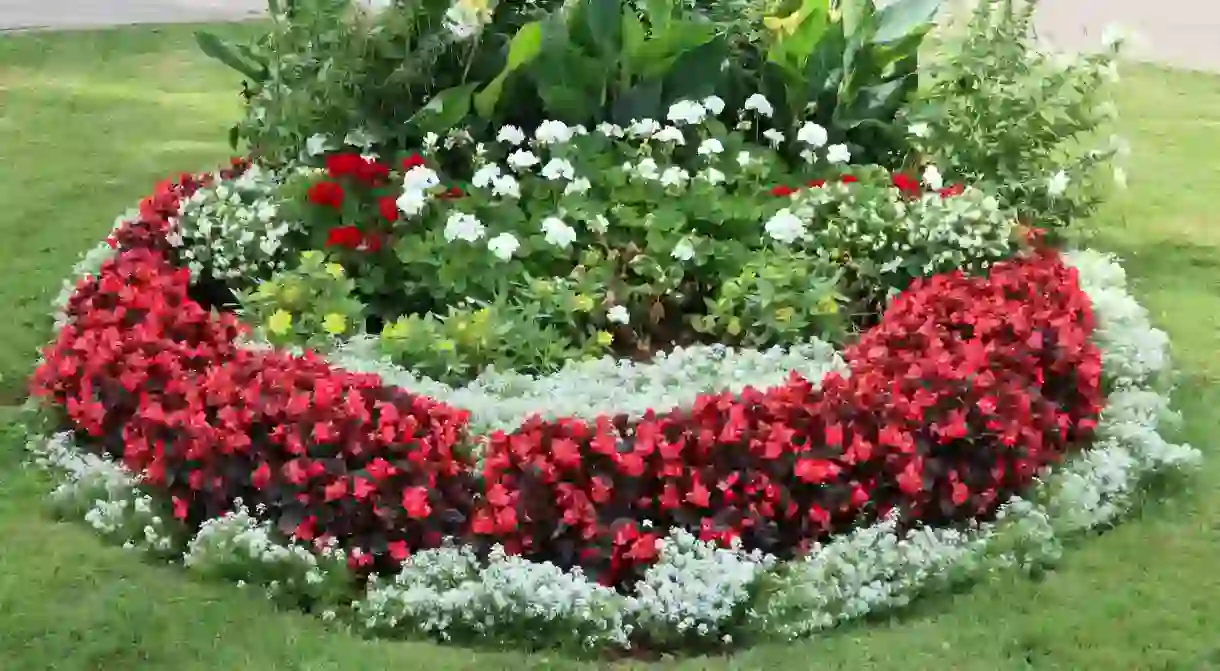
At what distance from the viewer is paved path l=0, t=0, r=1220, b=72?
1061cm

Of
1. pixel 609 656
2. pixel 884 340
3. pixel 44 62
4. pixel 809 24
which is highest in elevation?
pixel 809 24

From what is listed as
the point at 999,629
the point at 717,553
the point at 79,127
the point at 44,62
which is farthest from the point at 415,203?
the point at 44,62

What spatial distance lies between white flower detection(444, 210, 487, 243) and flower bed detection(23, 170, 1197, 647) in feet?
2.63

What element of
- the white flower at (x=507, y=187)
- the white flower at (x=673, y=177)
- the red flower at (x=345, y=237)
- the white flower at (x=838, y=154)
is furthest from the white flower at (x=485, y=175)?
the white flower at (x=838, y=154)

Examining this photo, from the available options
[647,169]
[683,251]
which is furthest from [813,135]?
[683,251]

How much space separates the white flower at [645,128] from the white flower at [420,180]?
747 mm

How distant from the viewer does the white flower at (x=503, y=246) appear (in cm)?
444

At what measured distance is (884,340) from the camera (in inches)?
157

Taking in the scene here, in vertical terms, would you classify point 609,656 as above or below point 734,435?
below

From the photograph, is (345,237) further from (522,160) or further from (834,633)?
(834,633)

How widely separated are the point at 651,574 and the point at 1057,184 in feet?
8.62

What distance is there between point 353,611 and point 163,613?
0.42 m

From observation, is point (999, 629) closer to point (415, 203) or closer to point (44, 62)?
point (415, 203)

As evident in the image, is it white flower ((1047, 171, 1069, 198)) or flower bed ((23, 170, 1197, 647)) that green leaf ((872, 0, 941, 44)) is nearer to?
white flower ((1047, 171, 1069, 198))
